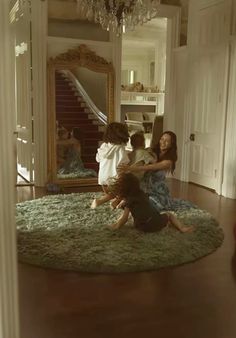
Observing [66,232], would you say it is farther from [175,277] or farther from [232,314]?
[232,314]

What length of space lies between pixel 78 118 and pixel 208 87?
2.00 meters

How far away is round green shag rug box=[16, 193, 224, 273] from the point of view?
294cm

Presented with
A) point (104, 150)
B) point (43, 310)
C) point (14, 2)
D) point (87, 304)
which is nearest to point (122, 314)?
point (87, 304)

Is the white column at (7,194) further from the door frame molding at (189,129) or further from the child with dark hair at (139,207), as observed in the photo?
the door frame molding at (189,129)

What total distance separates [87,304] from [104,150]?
2.28 m

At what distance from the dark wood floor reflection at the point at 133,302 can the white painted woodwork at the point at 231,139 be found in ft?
7.54

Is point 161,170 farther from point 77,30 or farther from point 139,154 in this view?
point 77,30

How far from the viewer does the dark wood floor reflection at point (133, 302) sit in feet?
6.95


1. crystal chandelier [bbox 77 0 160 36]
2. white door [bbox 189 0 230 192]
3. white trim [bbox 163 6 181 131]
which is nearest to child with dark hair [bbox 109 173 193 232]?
crystal chandelier [bbox 77 0 160 36]

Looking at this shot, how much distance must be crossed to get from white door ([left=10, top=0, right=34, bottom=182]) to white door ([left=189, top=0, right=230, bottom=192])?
2.50 m

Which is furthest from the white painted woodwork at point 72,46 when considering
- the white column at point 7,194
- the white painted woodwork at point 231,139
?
the white column at point 7,194

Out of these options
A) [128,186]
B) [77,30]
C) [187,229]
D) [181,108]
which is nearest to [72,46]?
[77,30]

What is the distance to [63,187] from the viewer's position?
5.73 meters

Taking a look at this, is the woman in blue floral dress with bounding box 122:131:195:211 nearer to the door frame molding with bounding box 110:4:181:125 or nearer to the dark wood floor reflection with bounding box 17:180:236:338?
the dark wood floor reflection with bounding box 17:180:236:338
